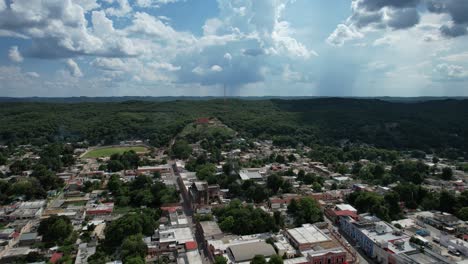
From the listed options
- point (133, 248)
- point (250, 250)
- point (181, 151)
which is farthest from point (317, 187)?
point (181, 151)

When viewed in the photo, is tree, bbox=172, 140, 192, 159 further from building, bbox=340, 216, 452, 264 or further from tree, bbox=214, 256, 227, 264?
tree, bbox=214, 256, 227, 264

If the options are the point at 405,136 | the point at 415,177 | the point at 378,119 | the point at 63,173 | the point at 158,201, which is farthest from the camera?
the point at 378,119

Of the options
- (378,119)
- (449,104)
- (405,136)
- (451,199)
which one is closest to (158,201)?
(451,199)

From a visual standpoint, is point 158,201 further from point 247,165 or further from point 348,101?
point 348,101

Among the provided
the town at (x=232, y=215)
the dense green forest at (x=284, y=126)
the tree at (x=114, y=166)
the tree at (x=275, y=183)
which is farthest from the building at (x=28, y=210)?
the dense green forest at (x=284, y=126)

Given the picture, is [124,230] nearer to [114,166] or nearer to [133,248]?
[133,248]

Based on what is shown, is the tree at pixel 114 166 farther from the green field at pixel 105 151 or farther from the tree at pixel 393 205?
the tree at pixel 393 205
